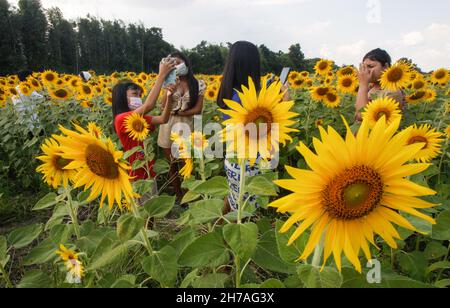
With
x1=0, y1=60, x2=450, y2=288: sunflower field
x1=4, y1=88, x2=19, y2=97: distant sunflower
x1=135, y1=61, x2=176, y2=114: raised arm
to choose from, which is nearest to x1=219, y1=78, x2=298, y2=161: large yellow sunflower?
x1=0, y1=60, x2=450, y2=288: sunflower field

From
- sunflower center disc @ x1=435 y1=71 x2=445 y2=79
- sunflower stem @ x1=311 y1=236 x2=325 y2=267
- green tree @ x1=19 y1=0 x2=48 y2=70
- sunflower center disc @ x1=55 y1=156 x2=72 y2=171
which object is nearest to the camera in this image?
sunflower stem @ x1=311 y1=236 x2=325 y2=267

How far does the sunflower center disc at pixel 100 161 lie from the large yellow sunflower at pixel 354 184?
2.25ft

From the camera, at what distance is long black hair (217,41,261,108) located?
268cm

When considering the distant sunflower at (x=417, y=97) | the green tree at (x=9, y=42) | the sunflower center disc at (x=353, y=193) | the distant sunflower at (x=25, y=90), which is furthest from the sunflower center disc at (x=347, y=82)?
the green tree at (x=9, y=42)

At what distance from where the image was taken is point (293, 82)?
5.88 meters

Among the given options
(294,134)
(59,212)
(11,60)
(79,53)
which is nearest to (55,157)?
(59,212)

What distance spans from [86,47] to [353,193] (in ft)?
183

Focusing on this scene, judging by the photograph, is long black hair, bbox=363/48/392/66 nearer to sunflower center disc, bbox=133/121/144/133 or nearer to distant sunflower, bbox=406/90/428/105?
distant sunflower, bbox=406/90/428/105

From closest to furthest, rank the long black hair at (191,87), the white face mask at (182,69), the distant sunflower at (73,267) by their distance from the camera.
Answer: the distant sunflower at (73,267) < the white face mask at (182,69) < the long black hair at (191,87)

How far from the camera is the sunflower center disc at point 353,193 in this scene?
848mm

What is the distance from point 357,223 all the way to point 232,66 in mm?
2043

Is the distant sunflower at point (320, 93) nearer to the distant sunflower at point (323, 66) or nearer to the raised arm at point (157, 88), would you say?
the distant sunflower at point (323, 66)

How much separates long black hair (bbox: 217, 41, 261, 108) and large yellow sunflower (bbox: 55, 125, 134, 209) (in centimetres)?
163
